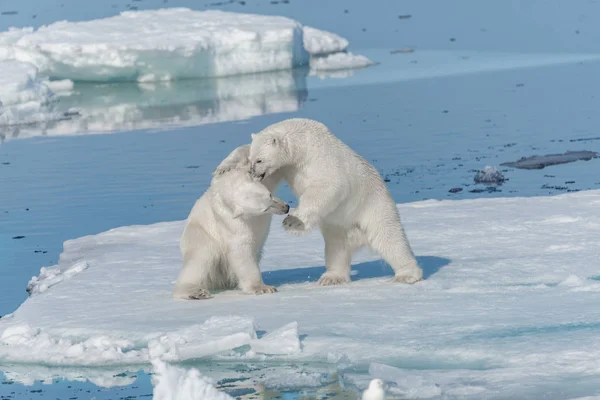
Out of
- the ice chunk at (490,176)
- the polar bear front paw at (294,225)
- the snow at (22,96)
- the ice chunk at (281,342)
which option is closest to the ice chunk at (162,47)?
the snow at (22,96)

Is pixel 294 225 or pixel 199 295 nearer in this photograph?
pixel 294 225

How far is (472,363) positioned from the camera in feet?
14.4

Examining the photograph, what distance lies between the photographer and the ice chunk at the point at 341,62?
848 inches

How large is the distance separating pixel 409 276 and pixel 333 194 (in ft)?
2.38

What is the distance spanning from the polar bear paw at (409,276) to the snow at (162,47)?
13.8 m

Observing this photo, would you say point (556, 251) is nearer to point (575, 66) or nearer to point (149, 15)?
point (575, 66)

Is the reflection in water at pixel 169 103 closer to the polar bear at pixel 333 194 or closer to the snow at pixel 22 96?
the snow at pixel 22 96

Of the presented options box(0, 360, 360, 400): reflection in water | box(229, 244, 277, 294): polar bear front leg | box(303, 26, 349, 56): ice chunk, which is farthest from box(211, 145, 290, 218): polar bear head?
box(303, 26, 349, 56): ice chunk

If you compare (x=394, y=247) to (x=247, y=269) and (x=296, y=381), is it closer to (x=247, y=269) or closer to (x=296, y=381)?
(x=247, y=269)

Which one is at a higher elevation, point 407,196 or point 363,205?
point 363,205

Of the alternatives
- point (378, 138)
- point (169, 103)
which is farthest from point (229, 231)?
point (169, 103)

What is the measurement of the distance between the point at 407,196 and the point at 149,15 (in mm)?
12639

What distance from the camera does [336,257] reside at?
597 centimetres

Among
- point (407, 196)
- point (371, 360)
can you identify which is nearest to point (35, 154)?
point (407, 196)
